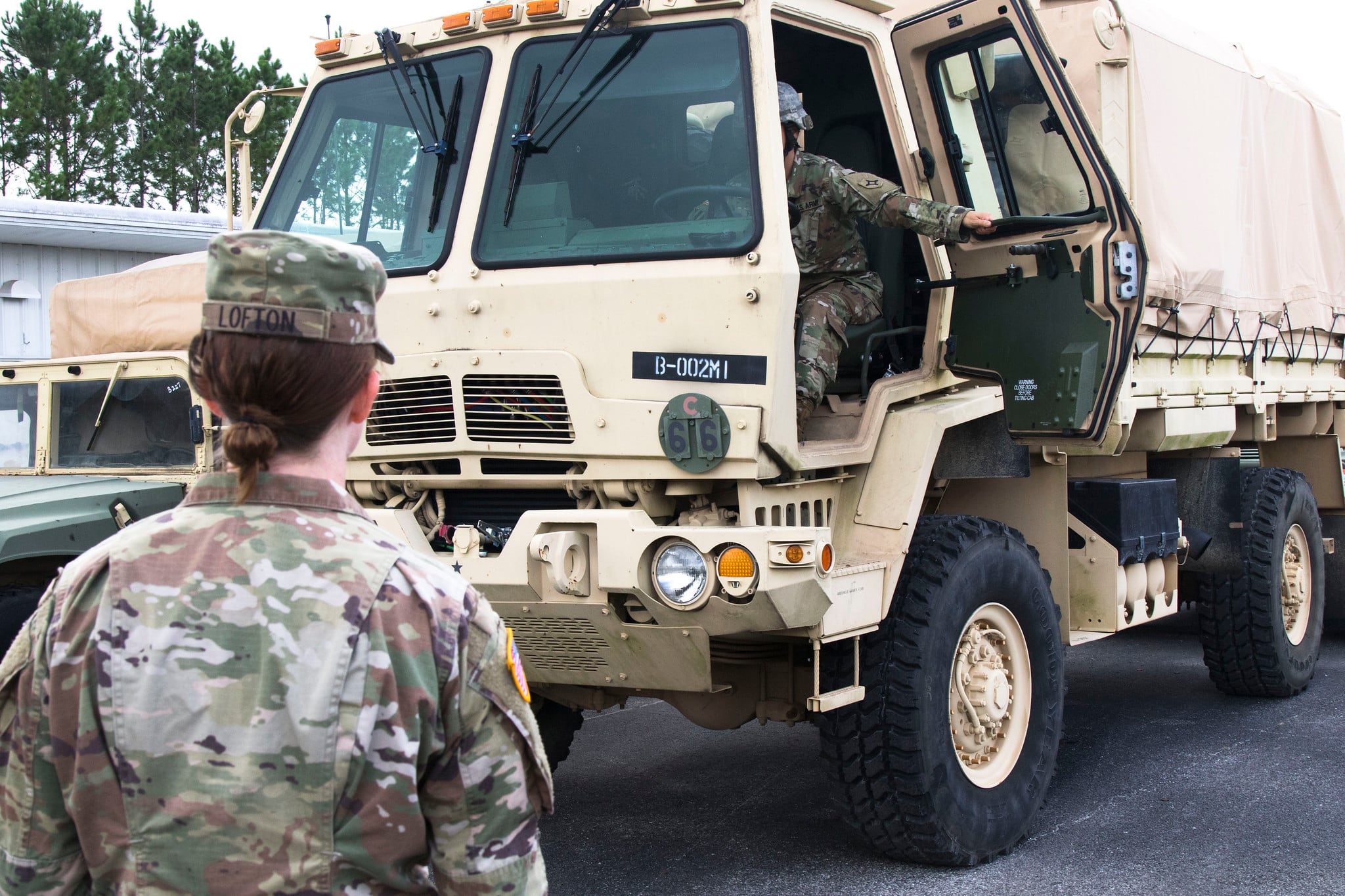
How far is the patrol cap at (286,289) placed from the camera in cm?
165

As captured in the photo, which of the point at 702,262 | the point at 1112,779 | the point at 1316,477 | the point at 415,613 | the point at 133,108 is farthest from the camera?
the point at 133,108

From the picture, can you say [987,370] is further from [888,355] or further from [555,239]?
[555,239]

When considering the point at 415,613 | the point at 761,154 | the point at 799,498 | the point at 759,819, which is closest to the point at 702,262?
the point at 761,154

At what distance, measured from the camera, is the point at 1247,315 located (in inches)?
274

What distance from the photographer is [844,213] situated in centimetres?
491

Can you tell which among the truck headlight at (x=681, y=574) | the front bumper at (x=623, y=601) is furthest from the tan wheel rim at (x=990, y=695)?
the truck headlight at (x=681, y=574)

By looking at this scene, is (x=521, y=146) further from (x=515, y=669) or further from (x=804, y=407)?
(x=515, y=669)

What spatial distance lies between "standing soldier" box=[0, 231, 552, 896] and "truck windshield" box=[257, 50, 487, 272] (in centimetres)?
315

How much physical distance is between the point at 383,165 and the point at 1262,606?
16.8 feet

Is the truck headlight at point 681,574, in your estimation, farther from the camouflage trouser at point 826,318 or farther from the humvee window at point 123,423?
the humvee window at point 123,423

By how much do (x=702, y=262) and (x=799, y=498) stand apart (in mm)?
825

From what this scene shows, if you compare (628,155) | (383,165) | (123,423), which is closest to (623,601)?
(628,155)

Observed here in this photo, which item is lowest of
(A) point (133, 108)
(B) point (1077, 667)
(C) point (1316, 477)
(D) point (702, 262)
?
(B) point (1077, 667)

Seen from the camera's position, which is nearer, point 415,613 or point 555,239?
point 415,613
